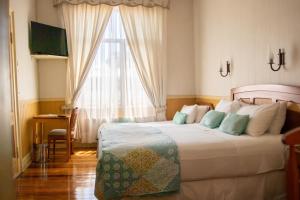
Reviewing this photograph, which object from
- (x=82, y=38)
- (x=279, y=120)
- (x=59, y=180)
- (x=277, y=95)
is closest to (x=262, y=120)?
(x=279, y=120)

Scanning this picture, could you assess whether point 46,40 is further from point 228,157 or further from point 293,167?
point 293,167

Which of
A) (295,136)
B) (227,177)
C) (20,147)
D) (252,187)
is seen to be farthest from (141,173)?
(20,147)

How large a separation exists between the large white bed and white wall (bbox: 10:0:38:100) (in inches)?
113

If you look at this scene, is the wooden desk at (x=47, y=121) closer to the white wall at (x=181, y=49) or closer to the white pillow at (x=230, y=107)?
the white wall at (x=181, y=49)

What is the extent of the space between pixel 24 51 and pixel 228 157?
11.9ft

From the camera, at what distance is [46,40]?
5.06m

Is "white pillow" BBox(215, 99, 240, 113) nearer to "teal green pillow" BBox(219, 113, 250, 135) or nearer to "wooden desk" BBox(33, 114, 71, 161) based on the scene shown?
"teal green pillow" BBox(219, 113, 250, 135)

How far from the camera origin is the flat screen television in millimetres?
4961

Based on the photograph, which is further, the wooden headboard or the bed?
the wooden headboard

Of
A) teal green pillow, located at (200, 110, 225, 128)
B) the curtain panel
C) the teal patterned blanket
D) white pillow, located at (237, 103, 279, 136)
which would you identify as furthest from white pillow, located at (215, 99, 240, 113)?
the curtain panel

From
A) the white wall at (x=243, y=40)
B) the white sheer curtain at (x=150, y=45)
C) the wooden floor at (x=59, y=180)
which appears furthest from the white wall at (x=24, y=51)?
the white wall at (x=243, y=40)

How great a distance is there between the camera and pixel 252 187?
2857 millimetres

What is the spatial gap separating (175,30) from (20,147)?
3657 mm

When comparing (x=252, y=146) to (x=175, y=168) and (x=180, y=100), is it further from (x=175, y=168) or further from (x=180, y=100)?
(x=180, y=100)
